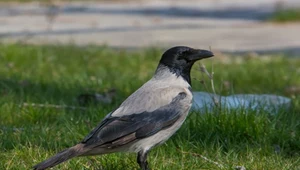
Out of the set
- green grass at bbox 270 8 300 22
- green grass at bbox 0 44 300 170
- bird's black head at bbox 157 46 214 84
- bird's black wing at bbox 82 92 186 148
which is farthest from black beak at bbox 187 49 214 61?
green grass at bbox 270 8 300 22

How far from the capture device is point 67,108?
22.6 feet

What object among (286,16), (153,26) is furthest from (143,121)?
(286,16)

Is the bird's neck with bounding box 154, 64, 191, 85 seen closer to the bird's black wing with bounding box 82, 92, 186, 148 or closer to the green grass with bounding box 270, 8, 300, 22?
the bird's black wing with bounding box 82, 92, 186, 148

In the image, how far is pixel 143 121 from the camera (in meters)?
4.71

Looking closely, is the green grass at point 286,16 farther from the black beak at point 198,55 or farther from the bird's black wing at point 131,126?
the bird's black wing at point 131,126

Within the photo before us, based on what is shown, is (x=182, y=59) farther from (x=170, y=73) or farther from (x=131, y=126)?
(x=131, y=126)

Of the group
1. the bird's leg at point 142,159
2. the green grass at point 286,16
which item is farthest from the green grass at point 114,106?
the green grass at point 286,16

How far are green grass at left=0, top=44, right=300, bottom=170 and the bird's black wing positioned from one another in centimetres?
37

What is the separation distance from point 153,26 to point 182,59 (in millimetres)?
10486

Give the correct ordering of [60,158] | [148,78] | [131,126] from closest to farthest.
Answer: [60,158], [131,126], [148,78]

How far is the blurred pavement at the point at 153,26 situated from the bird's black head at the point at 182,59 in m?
6.39

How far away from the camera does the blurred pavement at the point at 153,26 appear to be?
12.6 metres

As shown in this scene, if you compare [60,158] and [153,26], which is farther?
[153,26]

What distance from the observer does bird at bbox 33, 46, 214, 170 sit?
181 inches
